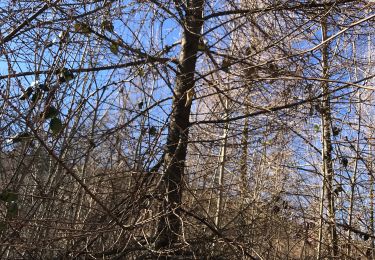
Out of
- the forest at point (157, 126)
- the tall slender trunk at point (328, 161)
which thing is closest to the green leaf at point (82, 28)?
the forest at point (157, 126)

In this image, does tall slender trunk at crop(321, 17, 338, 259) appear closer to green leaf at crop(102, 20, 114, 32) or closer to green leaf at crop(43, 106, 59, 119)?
green leaf at crop(102, 20, 114, 32)

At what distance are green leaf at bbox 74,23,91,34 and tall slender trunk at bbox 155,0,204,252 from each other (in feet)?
2.48

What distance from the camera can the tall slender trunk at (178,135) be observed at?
3.15 m

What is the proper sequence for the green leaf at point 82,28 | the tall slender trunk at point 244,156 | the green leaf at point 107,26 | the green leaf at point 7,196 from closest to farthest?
the green leaf at point 7,196
the green leaf at point 82,28
the green leaf at point 107,26
the tall slender trunk at point 244,156

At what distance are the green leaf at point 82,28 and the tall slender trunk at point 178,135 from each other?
0.76m

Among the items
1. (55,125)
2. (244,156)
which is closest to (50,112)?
(55,125)

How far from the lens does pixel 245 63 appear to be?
3465 millimetres

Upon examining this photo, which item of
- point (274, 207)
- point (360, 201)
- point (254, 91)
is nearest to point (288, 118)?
point (254, 91)

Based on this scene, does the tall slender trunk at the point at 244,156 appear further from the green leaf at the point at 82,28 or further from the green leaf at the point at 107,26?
the green leaf at the point at 82,28

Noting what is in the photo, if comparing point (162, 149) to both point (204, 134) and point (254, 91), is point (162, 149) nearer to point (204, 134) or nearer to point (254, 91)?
point (204, 134)

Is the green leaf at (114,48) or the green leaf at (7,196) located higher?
the green leaf at (114,48)

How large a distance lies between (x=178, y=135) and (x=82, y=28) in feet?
3.59

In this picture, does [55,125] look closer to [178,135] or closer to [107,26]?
[107,26]

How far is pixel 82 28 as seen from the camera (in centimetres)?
312
